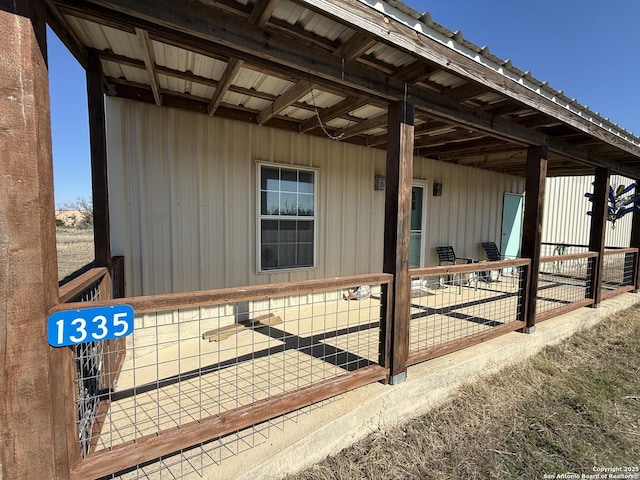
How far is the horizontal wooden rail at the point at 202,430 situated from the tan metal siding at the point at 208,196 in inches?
82.2

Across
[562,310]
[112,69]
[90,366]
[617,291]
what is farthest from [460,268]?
[617,291]

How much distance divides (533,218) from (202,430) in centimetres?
384

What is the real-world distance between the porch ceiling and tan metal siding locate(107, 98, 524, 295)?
0.25 metres

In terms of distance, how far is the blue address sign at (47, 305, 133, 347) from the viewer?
1.26 m

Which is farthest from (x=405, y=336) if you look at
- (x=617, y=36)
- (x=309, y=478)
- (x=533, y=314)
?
(x=617, y=36)

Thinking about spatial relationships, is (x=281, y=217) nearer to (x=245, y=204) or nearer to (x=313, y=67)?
(x=245, y=204)

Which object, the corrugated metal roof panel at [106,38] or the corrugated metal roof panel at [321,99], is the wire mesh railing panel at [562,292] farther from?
the corrugated metal roof panel at [106,38]

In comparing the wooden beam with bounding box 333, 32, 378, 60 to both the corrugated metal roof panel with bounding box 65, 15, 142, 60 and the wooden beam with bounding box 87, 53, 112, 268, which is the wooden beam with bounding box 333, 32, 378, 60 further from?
the wooden beam with bounding box 87, 53, 112, 268

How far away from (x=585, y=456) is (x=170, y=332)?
372 cm

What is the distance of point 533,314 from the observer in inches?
140

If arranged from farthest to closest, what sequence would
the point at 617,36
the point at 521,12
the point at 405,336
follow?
the point at 617,36 → the point at 521,12 → the point at 405,336

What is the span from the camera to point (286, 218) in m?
4.14

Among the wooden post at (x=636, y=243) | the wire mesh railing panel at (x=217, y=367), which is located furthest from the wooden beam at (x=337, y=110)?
the wooden post at (x=636, y=243)

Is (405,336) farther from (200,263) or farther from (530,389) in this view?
(200,263)
